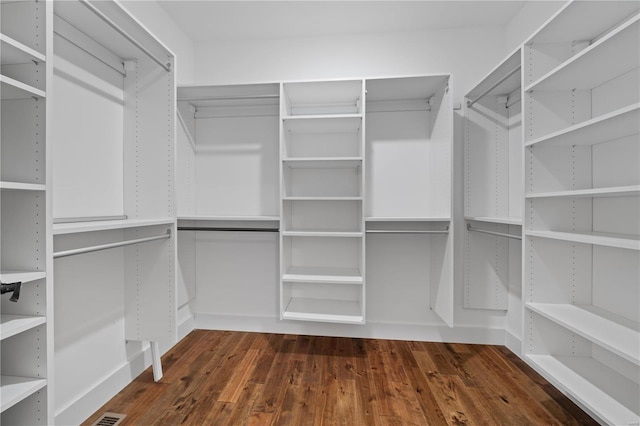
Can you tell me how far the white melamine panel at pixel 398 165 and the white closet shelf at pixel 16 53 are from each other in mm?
2088

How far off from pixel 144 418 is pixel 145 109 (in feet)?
5.82

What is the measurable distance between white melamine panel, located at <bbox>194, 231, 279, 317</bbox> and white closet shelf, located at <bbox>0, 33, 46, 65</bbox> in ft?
5.93

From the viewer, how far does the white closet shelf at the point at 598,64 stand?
3.78ft

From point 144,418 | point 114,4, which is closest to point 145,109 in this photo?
point 114,4

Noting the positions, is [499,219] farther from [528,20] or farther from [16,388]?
[16,388]


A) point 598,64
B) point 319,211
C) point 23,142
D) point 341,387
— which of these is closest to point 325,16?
point 319,211

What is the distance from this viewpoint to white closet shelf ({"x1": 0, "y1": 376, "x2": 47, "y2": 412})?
3.11ft

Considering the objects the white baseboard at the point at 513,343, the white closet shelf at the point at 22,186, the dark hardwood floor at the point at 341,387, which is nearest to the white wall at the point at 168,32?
the white closet shelf at the point at 22,186

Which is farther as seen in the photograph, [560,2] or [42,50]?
[560,2]

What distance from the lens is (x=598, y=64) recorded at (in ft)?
4.49

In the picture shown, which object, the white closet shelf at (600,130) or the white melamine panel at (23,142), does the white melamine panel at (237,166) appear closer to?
the white melamine panel at (23,142)

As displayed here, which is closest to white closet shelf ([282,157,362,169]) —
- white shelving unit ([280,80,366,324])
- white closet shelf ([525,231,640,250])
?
white shelving unit ([280,80,366,324])

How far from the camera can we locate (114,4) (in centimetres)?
138

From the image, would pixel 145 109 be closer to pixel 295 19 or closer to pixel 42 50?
pixel 42 50
